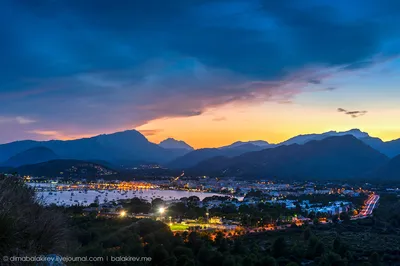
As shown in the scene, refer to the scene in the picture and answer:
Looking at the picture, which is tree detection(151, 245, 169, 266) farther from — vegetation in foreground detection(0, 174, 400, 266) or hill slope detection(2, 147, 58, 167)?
hill slope detection(2, 147, 58, 167)

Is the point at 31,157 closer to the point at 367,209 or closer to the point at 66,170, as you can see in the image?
the point at 66,170

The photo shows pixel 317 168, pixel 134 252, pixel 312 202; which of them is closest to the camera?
pixel 134 252

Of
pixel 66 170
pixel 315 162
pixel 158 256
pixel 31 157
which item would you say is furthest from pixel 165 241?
pixel 31 157

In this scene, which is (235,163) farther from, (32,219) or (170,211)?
(32,219)

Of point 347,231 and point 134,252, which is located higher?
point 134,252

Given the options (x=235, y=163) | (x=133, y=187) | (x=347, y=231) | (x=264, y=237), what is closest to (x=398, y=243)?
(x=347, y=231)

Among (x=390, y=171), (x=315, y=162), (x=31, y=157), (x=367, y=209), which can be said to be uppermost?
(x=31, y=157)

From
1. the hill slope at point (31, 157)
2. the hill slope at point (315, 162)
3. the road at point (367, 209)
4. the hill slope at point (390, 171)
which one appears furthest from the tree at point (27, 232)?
the hill slope at point (31, 157)

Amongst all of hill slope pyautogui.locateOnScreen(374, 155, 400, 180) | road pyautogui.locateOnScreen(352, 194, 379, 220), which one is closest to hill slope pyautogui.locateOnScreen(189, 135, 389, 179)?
hill slope pyautogui.locateOnScreen(374, 155, 400, 180)

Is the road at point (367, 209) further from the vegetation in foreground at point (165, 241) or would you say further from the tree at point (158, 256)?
the tree at point (158, 256)
